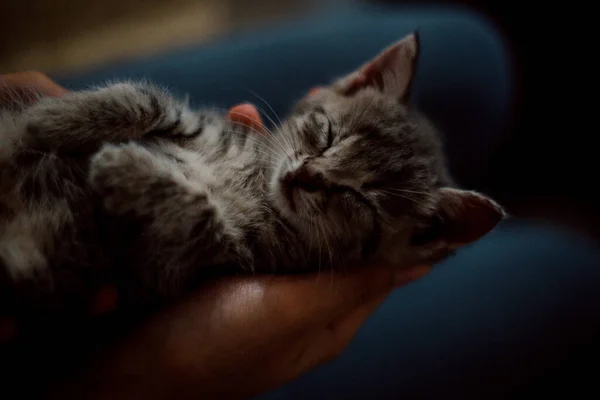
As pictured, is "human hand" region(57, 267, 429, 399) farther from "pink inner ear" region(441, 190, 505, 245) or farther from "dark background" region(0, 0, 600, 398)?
"dark background" region(0, 0, 600, 398)

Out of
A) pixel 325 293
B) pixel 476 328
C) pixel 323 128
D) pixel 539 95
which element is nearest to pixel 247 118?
pixel 323 128

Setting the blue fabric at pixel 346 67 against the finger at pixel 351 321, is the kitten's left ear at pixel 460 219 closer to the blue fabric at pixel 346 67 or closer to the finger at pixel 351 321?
the finger at pixel 351 321

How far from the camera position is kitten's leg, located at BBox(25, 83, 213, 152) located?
830mm

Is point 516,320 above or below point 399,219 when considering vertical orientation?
below

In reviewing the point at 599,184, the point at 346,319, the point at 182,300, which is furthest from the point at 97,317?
the point at 599,184

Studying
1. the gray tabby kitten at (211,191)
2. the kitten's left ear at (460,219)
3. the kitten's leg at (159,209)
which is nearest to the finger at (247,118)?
the gray tabby kitten at (211,191)

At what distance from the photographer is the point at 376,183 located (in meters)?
0.98

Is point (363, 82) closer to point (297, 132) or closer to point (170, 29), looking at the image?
point (297, 132)

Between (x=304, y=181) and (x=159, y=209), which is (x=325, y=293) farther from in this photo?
(x=159, y=209)

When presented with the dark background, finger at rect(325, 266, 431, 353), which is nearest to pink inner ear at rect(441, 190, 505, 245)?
finger at rect(325, 266, 431, 353)

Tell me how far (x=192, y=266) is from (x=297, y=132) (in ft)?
1.23

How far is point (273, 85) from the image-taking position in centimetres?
153

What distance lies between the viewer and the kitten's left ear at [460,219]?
91 cm

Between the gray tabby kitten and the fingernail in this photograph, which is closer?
the gray tabby kitten
